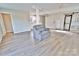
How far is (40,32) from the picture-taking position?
61.2 inches

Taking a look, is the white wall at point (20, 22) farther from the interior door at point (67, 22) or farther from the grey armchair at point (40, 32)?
the interior door at point (67, 22)

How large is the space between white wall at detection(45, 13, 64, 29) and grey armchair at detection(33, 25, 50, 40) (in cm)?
8

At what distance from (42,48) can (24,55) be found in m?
0.26

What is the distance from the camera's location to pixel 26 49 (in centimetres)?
149

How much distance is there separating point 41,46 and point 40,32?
0.63 feet

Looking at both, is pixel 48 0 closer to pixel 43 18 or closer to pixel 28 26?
pixel 43 18

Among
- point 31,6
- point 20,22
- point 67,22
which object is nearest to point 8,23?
point 20,22

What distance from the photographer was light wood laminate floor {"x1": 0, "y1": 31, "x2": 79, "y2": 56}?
1.47m

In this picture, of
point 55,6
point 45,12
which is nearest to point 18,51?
point 45,12

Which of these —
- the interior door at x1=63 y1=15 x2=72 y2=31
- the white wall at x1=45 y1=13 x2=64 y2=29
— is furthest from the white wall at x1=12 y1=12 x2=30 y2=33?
the interior door at x1=63 y1=15 x2=72 y2=31

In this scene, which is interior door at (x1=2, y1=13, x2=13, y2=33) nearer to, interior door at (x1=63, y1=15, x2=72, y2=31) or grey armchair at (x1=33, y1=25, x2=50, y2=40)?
grey armchair at (x1=33, y1=25, x2=50, y2=40)

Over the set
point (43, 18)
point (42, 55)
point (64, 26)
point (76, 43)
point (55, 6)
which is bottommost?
point (42, 55)

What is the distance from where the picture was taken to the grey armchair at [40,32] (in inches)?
60.5

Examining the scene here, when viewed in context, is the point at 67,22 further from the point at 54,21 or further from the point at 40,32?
the point at 40,32
